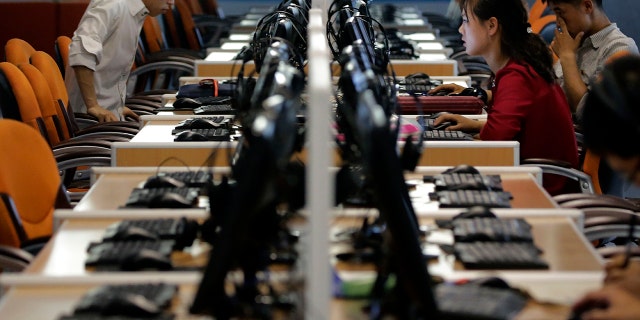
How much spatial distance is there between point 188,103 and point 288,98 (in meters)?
3.05

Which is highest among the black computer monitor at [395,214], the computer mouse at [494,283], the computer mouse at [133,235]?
the black computer monitor at [395,214]

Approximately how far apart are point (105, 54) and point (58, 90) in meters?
0.90

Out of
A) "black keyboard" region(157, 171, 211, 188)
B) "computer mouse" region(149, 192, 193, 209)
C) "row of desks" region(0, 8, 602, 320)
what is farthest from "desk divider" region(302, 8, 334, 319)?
"black keyboard" region(157, 171, 211, 188)

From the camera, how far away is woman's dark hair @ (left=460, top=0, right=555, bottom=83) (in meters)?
4.71

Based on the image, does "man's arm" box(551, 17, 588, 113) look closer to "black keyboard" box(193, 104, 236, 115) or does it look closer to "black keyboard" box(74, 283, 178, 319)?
"black keyboard" box(193, 104, 236, 115)

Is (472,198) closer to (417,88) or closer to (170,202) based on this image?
(170,202)

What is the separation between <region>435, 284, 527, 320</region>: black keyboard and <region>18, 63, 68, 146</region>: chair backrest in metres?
3.12

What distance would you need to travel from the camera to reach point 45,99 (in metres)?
5.45

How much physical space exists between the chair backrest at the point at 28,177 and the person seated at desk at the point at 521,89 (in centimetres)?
164

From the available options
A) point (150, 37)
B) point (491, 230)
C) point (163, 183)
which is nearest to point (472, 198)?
point (491, 230)

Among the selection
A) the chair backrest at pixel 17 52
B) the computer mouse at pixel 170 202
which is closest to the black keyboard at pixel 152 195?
the computer mouse at pixel 170 202

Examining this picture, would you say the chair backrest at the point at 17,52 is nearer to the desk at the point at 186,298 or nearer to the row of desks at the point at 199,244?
the row of desks at the point at 199,244

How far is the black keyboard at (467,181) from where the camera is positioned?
3801mm

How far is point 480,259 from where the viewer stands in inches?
118
